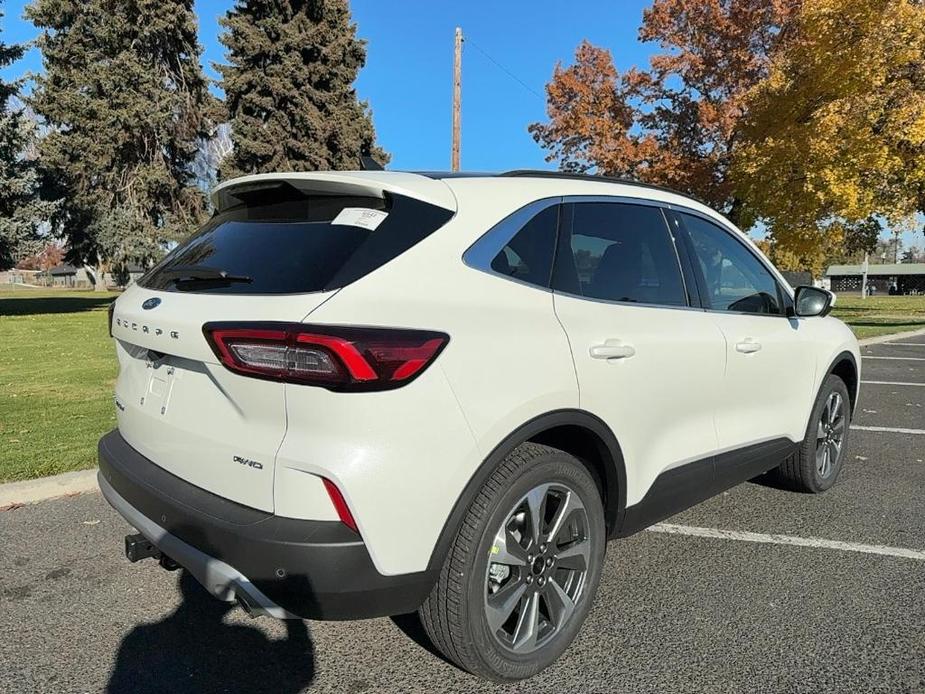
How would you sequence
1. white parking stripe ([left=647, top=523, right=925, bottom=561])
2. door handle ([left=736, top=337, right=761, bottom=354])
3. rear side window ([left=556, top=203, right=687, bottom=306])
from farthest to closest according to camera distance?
1. white parking stripe ([left=647, top=523, right=925, bottom=561])
2. door handle ([left=736, top=337, right=761, bottom=354])
3. rear side window ([left=556, top=203, right=687, bottom=306])

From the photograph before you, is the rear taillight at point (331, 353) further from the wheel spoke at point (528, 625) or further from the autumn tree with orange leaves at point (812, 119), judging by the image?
the autumn tree with orange leaves at point (812, 119)

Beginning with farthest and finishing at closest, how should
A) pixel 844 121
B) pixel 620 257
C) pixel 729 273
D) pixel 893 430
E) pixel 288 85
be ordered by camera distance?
pixel 288 85
pixel 844 121
pixel 893 430
pixel 729 273
pixel 620 257

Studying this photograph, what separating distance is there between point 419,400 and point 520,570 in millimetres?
830

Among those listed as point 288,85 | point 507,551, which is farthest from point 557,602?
point 288,85

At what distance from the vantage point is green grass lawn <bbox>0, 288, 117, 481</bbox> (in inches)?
196

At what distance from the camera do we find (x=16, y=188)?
64.4ft

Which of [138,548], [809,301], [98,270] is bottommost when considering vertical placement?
[138,548]

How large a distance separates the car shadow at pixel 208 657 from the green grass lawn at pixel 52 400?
94.1 inches

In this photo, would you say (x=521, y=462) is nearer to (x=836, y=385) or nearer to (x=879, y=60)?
(x=836, y=385)

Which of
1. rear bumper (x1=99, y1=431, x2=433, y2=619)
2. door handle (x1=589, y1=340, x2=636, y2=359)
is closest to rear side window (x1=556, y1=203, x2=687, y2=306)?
door handle (x1=589, y1=340, x2=636, y2=359)

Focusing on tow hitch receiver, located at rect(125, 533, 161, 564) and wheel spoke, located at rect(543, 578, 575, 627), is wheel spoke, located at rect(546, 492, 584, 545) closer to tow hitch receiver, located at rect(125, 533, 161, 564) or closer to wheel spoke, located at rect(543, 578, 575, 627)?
wheel spoke, located at rect(543, 578, 575, 627)

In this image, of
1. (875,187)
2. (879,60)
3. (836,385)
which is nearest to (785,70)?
(879,60)

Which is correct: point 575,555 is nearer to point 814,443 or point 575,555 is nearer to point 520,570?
point 520,570

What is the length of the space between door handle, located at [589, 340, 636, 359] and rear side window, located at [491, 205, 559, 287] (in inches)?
12.2
